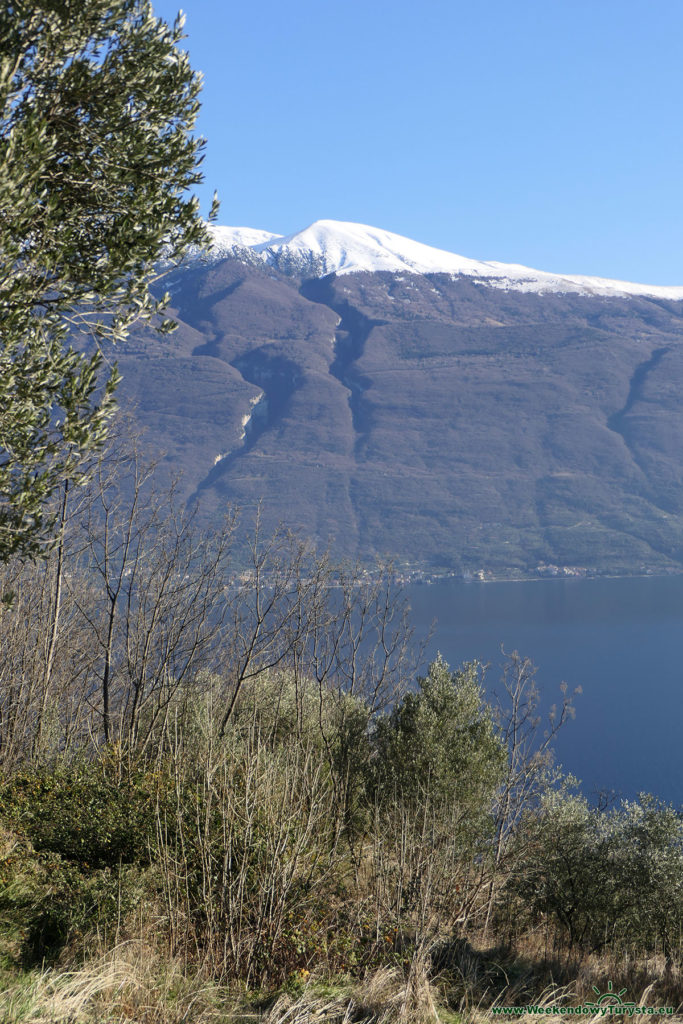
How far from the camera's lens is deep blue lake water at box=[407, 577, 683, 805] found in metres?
73.2

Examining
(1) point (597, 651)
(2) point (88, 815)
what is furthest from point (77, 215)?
(1) point (597, 651)

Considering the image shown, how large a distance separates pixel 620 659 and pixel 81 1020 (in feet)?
355

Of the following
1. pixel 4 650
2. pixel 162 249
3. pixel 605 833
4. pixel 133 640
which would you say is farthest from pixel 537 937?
pixel 162 249

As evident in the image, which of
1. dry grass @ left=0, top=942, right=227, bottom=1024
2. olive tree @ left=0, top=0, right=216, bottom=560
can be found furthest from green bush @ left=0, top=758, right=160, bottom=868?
olive tree @ left=0, top=0, right=216, bottom=560

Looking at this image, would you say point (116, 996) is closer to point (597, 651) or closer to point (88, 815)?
point (88, 815)

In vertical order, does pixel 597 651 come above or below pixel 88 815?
below

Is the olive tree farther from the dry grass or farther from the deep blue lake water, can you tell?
the deep blue lake water

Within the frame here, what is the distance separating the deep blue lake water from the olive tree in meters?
36.9

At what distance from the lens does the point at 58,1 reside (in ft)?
18.6

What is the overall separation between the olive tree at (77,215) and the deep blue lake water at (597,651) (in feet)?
121

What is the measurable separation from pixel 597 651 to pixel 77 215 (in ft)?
365

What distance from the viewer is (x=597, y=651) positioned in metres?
110

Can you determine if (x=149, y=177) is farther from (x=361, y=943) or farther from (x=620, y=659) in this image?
(x=620, y=659)

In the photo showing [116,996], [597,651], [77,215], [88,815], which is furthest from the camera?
[597,651]
